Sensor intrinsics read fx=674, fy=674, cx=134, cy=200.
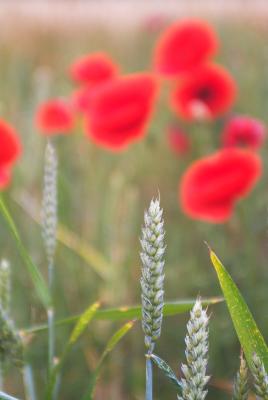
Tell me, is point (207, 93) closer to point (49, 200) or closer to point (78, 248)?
point (78, 248)

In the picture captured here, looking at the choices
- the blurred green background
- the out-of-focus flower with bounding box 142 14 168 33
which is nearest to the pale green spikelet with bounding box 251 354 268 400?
the blurred green background

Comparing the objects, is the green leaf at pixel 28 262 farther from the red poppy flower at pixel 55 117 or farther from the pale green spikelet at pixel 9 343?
the red poppy flower at pixel 55 117

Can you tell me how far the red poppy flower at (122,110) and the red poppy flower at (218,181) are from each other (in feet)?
0.44

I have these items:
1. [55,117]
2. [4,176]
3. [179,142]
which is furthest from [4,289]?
[179,142]

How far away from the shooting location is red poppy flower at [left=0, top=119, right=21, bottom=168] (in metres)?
0.69

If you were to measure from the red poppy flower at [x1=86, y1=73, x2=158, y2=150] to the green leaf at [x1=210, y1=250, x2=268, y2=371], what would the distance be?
56 centimetres

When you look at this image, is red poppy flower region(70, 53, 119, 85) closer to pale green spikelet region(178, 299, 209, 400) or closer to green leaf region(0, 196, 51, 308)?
green leaf region(0, 196, 51, 308)

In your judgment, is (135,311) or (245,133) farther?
(245,133)

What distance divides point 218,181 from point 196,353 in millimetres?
498

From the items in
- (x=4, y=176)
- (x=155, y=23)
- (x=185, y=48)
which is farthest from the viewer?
(x=155, y=23)

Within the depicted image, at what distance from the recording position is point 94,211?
3.26ft

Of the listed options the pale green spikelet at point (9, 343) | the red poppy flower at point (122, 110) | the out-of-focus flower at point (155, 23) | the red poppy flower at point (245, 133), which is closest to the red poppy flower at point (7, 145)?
the red poppy flower at point (122, 110)

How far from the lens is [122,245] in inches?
31.6

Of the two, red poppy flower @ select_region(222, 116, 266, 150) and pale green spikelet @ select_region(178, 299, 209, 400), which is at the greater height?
red poppy flower @ select_region(222, 116, 266, 150)
